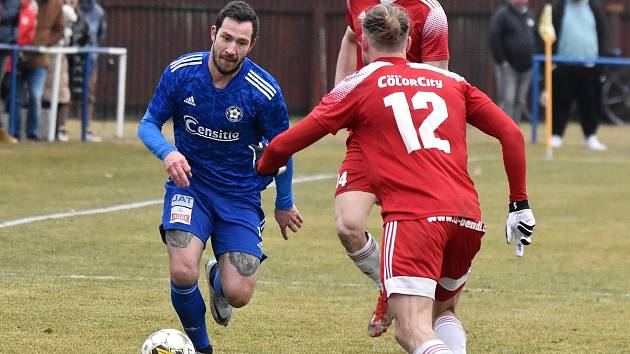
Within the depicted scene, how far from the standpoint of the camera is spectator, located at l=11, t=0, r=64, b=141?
60.6 ft

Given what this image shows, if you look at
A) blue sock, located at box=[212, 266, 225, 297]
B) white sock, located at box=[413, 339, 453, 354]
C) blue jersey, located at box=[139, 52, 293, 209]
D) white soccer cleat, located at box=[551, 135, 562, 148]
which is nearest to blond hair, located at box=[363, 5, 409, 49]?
white sock, located at box=[413, 339, 453, 354]

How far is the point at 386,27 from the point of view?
6516mm

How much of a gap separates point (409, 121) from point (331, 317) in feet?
10.1

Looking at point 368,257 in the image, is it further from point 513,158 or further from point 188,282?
point 513,158

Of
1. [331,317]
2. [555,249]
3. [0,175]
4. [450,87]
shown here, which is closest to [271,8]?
[0,175]

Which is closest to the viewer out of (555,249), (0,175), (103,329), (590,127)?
(103,329)

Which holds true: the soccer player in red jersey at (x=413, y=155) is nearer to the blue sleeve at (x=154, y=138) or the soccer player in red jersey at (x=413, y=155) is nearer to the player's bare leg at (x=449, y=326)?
the player's bare leg at (x=449, y=326)

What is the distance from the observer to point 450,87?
6.50 m

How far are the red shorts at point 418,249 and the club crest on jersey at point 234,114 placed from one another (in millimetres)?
1743

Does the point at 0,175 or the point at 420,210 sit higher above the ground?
the point at 420,210

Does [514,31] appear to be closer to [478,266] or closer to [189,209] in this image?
[478,266]

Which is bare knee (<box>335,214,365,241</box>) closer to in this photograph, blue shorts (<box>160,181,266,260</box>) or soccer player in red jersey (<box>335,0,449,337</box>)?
soccer player in red jersey (<box>335,0,449,337</box>)

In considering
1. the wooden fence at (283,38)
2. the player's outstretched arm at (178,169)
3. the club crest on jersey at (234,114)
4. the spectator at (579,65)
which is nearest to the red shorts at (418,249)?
the player's outstretched arm at (178,169)

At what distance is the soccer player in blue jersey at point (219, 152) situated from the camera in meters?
7.79
